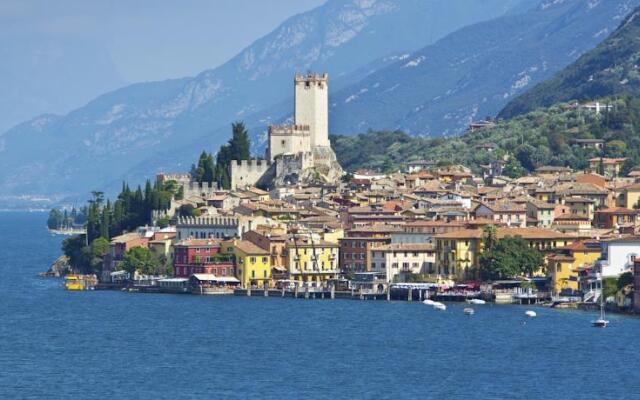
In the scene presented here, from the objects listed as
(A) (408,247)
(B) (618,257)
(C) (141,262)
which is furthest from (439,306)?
(C) (141,262)

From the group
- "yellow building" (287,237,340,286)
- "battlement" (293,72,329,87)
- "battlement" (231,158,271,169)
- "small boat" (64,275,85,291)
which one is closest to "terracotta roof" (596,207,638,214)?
"yellow building" (287,237,340,286)

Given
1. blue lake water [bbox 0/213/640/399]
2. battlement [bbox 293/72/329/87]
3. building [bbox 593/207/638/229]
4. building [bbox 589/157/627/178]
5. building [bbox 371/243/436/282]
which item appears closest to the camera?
blue lake water [bbox 0/213/640/399]

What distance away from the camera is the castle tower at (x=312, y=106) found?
129875 mm

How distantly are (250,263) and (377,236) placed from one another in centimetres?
599

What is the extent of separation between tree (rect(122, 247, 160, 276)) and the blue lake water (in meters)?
6.36

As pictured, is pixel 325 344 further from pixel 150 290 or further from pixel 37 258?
pixel 37 258

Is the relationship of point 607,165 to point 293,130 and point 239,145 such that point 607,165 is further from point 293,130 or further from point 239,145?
point 239,145

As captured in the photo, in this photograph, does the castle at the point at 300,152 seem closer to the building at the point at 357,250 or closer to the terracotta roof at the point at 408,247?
the building at the point at 357,250

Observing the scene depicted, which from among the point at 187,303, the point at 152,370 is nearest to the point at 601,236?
the point at 187,303

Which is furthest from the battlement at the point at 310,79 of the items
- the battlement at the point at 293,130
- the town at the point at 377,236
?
the battlement at the point at 293,130

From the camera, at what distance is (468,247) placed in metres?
96.9

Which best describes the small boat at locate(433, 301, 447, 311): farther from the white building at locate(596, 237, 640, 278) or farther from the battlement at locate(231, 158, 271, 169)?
the battlement at locate(231, 158, 271, 169)

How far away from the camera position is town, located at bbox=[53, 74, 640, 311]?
93.6 m

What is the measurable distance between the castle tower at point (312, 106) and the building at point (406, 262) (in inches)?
1234
